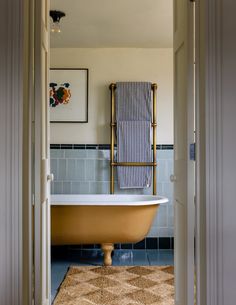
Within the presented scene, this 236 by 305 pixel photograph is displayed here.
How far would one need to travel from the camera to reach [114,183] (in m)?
4.41

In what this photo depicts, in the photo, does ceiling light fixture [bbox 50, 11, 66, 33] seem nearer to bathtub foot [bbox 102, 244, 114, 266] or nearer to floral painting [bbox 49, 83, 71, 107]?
floral painting [bbox 49, 83, 71, 107]

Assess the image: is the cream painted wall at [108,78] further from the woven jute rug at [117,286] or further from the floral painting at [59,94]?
the woven jute rug at [117,286]

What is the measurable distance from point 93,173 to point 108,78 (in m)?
1.16

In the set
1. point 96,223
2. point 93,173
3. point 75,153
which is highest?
point 75,153

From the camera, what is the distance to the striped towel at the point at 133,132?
4.29 meters

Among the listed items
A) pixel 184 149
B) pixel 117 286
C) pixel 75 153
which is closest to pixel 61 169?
pixel 75 153

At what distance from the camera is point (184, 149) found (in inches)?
79.3

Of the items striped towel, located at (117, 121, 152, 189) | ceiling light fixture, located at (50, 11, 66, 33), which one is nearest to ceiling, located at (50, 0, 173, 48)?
ceiling light fixture, located at (50, 11, 66, 33)

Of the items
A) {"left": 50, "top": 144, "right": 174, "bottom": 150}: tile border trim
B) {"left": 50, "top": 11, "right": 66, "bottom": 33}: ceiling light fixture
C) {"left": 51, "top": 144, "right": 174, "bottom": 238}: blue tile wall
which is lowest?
{"left": 51, "top": 144, "right": 174, "bottom": 238}: blue tile wall

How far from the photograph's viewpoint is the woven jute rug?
2820 mm

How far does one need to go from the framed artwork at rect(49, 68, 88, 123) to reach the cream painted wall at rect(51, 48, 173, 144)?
0.20ft

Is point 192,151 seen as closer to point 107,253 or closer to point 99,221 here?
point 99,221
